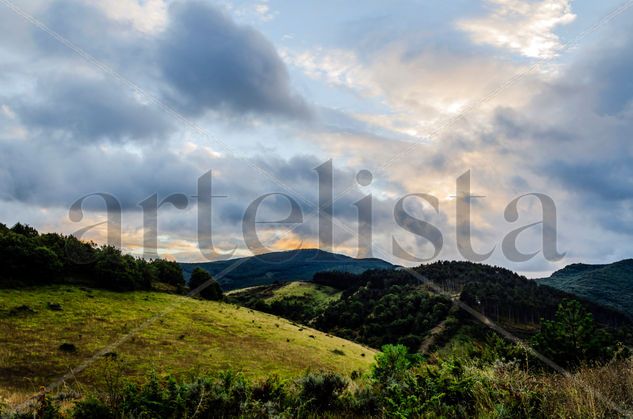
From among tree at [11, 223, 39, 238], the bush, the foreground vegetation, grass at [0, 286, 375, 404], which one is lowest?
grass at [0, 286, 375, 404]

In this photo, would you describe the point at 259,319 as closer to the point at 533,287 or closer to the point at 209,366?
the point at 209,366

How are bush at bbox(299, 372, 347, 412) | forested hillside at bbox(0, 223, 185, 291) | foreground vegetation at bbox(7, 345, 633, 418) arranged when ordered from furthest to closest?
forested hillside at bbox(0, 223, 185, 291), bush at bbox(299, 372, 347, 412), foreground vegetation at bbox(7, 345, 633, 418)

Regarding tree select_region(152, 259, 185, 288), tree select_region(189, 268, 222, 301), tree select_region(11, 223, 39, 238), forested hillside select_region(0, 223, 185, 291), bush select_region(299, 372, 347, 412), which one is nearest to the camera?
bush select_region(299, 372, 347, 412)

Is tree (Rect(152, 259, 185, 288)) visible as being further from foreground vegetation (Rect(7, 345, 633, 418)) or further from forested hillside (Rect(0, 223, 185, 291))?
foreground vegetation (Rect(7, 345, 633, 418))

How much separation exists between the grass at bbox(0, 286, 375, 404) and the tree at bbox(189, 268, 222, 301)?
1578 centimetres

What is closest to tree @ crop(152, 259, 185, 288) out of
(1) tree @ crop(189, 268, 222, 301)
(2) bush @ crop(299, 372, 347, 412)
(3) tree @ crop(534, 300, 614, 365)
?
(1) tree @ crop(189, 268, 222, 301)

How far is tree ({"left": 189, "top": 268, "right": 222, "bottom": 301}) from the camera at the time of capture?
8638cm

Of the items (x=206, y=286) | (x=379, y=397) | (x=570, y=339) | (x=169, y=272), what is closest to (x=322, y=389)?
(x=379, y=397)

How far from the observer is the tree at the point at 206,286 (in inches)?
3401

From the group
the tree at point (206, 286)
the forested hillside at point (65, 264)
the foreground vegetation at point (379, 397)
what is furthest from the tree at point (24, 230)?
the foreground vegetation at point (379, 397)

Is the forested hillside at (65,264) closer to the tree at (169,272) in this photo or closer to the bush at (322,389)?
the tree at (169,272)

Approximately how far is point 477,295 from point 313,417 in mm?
178573

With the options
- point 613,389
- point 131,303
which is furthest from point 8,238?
point 613,389

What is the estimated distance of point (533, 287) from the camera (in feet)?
→ 644
